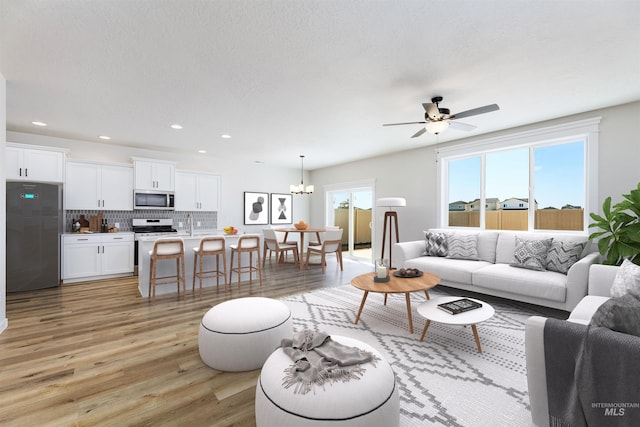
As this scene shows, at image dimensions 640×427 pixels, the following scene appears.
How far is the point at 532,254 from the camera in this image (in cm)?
372

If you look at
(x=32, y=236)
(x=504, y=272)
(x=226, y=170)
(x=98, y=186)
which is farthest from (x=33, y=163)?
(x=504, y=272)

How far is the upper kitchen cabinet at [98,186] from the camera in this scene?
16.5 ft

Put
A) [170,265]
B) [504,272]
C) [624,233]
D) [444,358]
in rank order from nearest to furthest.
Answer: [444,358] < [624,233] < [504,272] < [170,265]

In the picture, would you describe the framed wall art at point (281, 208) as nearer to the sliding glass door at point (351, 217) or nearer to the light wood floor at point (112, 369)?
the sliding glass door at point (351, 217)

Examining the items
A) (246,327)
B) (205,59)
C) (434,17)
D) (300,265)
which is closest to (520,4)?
(434,17)

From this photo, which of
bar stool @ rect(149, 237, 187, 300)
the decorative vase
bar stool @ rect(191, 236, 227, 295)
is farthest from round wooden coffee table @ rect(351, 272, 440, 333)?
bar stool @ rect(149, 237, 187, 300)

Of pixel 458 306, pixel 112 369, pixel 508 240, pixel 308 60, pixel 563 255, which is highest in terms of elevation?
pixel 308 60

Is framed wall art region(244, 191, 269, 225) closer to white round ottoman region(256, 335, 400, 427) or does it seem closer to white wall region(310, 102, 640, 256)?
white wall region(310, 102, 640, 256)

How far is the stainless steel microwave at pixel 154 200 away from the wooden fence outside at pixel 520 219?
5824 millimetres

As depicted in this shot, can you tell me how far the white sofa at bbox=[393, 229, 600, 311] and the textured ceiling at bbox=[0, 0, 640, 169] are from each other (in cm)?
186

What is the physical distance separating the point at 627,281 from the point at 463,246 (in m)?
2.39

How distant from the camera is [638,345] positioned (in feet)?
3.97

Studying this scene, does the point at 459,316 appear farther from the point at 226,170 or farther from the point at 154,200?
the point at 226,170

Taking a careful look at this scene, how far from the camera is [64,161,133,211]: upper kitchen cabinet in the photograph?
5023 millimetres
